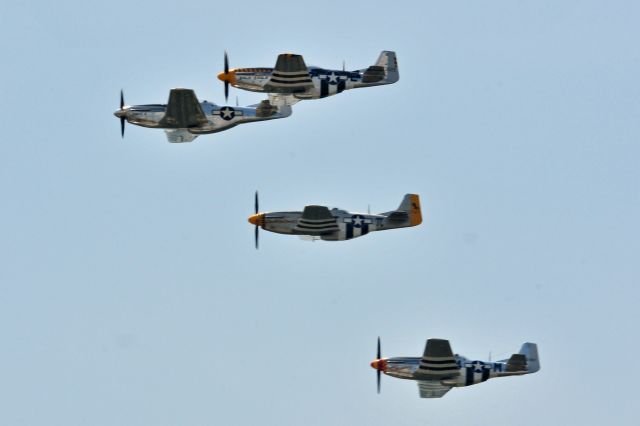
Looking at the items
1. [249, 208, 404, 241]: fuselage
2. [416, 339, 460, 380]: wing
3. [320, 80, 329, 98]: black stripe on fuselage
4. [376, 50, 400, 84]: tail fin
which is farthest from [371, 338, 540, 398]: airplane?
[376, 50, 400, 84]: tail fin

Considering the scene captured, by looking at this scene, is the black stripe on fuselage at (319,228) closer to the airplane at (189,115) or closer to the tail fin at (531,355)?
the airplane at (189,115)

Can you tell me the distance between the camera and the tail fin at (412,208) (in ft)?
314

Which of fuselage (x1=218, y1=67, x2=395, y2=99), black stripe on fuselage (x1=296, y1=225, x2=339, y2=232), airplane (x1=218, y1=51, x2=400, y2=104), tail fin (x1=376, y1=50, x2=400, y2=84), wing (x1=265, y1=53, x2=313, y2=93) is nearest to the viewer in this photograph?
wing (x1=265, y1=53, x2=313, y2=93)

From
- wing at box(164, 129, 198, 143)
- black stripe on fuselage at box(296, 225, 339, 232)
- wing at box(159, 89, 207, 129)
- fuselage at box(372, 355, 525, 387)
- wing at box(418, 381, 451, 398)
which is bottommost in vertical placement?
wing at box(418, 381, 451, 398)

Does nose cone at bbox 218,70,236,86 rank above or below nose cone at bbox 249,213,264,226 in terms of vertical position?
above

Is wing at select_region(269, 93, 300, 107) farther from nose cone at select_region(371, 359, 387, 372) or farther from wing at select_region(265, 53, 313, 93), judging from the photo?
nose cone at select_region(371, 359, 387, 372)

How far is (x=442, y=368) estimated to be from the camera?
89.8 m

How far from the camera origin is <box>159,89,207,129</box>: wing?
86188 mm

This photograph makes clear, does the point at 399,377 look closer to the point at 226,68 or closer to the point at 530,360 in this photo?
the point at 530,360

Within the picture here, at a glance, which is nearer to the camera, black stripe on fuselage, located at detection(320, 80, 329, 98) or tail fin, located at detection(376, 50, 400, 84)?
black stripe on fuselage, located at detection(320, 80, 329, 98)

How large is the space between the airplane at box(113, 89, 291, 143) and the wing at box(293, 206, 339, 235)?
6143 millimetres

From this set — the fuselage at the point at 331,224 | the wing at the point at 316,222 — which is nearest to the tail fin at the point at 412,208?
the fuselage at the point at 331,224

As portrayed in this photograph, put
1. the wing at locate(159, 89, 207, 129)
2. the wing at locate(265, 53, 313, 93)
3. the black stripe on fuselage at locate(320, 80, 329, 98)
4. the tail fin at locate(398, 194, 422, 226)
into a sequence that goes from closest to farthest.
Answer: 1. the wing at locate(159, 89, 207, 129)
2. the wing at locate(265, 53, 313, 93)
3. the black stripe on fuselage at locate(320, 80, 329, 98)
4. the tail fin at locate(398, 194, 422, 226)

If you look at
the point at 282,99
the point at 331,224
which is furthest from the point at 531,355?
the point at 282,99
